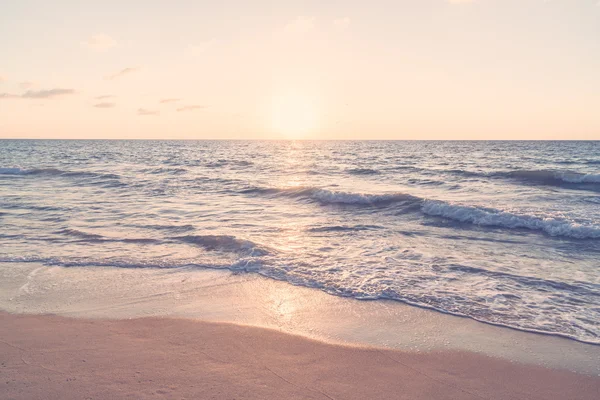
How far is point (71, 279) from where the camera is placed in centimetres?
775

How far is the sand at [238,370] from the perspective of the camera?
13.5 feet

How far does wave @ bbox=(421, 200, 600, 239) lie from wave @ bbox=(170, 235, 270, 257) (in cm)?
773

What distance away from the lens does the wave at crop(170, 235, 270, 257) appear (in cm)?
963

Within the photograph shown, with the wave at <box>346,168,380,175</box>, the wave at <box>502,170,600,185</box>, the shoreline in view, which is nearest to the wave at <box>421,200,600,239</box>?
the shoreline

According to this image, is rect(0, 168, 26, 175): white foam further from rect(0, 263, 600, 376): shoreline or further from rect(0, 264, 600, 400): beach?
rect(0, 264, 600, 400): beach

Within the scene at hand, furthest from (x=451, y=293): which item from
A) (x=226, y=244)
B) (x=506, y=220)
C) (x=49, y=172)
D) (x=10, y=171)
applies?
(x=10, y=171)

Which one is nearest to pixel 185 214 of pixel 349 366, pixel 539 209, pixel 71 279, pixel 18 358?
pixel 71 279

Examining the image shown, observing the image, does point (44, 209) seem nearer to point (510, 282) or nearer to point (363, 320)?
point (363, 320)

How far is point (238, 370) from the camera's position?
4.54 meters

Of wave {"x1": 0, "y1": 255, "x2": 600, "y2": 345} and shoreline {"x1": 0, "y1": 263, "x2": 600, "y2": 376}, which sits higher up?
wave {"x1": 0, "y1": 255, "x2": 600, "y2": 345}

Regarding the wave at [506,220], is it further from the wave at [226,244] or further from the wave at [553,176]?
the wave at [553,176]

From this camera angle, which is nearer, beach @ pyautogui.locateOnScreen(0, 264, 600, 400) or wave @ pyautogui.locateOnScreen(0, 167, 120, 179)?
beach @ pyautogui.locateOnScreen(0, 264, 600, 400)

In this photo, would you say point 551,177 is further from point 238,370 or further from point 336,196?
point 238,370

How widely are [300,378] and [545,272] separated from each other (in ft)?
20.5
